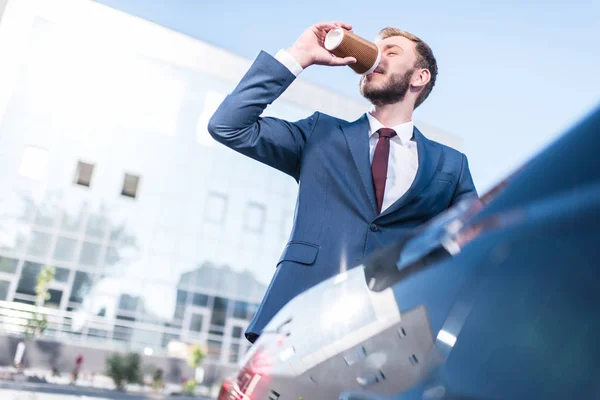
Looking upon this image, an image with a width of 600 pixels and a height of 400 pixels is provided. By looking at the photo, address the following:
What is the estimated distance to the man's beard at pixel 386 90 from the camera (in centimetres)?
153

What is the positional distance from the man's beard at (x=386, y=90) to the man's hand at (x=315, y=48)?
13 cm

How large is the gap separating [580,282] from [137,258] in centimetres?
1681

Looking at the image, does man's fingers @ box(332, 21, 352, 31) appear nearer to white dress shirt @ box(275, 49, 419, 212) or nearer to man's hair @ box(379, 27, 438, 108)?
white dress shirt @ box(275, 49, 419, 212)

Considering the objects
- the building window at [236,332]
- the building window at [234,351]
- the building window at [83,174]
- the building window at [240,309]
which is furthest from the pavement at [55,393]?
the building window at [83,174]

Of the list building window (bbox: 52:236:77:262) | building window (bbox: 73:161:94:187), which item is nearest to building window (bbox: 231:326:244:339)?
building window (bbox: 52:236:77:262)

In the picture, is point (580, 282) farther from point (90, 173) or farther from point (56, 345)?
point (90, 173)

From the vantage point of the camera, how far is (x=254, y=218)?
1777cm

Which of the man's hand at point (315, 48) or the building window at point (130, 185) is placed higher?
the building window at point (130, 185)

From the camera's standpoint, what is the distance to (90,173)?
16.1 m

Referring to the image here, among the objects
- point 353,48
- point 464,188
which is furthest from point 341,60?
point 464,188

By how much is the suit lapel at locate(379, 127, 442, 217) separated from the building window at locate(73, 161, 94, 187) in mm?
15650

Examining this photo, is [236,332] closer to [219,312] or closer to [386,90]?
[219,312]

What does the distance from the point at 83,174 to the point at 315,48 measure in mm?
15761

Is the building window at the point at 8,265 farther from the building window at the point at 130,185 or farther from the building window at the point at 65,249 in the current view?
the building window at the point at 130,185
